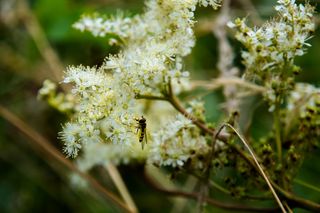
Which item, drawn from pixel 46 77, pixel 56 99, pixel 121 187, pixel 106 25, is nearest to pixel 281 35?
pixel 106 25

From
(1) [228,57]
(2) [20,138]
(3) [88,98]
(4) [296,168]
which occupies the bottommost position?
(4) [296,168]

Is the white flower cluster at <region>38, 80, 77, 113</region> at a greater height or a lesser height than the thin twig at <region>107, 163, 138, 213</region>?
greater

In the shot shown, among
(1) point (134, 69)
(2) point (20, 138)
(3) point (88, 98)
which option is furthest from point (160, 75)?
(2) point (20, 138)

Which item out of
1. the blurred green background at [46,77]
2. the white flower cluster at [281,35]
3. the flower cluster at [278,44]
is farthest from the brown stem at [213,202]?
the blurred green background at [46,77]

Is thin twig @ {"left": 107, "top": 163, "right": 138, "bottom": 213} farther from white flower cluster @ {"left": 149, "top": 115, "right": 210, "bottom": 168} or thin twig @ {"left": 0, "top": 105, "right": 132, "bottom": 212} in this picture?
white flower cluster @ {"left": 149, "top": 115, "right": 210, "bottom": 168}

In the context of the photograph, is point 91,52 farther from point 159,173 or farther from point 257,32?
point 257,32

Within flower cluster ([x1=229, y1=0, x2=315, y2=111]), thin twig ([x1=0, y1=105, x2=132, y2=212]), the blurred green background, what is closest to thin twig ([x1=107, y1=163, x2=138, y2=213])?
thin twig ([x1=0, y1=105, x2=132, y2=212])

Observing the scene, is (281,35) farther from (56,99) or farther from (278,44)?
(56,99)
